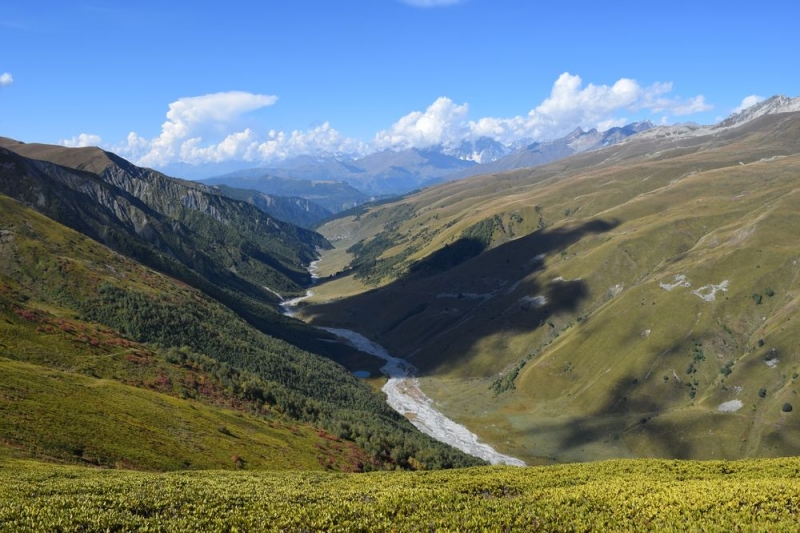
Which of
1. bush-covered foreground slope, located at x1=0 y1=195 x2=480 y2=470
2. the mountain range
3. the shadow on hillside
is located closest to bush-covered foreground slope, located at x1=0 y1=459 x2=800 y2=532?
bush-covered foreground slope, located at x1=0 y1=195 x2=480 y2=470

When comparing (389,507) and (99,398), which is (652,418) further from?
(99,398)

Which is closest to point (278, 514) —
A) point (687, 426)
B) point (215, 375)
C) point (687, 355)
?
point (215, 375)

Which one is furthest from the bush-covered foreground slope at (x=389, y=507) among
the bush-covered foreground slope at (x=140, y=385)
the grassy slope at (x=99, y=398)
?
the bush-covered foreground slope at (x=140, y=385)

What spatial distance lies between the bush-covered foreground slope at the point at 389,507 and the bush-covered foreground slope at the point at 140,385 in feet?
88.1

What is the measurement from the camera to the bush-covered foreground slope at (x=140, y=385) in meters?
71.2

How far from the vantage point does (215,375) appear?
14012cm

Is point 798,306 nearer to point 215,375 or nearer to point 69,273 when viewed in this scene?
point 215,375

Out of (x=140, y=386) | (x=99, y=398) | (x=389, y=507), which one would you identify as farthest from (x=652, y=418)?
(x=99, y=398)

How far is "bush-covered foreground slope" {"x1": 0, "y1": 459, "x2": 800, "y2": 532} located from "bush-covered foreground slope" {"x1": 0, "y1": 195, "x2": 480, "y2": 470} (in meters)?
26.9

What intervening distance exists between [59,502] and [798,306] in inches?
9389

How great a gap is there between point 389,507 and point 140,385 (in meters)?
94.6

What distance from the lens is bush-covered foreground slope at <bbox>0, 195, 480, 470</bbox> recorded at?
7125 centimetres

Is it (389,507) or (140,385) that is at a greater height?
(389,507)

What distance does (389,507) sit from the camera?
34344 mm
